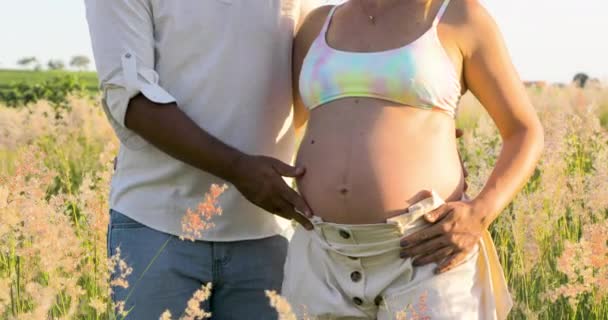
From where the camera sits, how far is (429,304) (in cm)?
286

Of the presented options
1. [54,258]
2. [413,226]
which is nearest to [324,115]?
[413,226]

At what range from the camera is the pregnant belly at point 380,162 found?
2.96m

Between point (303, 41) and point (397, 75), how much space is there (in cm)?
59

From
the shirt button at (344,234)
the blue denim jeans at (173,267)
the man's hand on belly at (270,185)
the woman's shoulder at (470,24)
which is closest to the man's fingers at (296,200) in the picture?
the man's hand on belly at (270,185)

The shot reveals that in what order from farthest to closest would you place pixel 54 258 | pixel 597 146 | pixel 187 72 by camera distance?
1. pixel 597 146
2. pixel 187 72
3. pixel 54 258

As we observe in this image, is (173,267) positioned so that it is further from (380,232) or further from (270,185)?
(380,232)

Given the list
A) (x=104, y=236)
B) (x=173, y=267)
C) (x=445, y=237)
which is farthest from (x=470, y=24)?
(x=104, y=236)

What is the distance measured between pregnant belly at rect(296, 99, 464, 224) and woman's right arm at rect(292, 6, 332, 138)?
40 centimetres

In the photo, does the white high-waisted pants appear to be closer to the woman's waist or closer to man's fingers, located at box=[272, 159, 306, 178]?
the woman's waist

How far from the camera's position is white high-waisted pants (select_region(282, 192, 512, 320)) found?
2.88 metres

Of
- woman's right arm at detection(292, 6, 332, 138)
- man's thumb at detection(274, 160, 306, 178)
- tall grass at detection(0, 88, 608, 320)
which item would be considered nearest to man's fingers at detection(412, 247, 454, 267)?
tall grass at detection(0, 88, 608, 320)

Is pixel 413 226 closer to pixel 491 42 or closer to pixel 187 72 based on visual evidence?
pixel 491 42

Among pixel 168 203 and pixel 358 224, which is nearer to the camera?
pixel 358 224

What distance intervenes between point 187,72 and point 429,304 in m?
1.14
